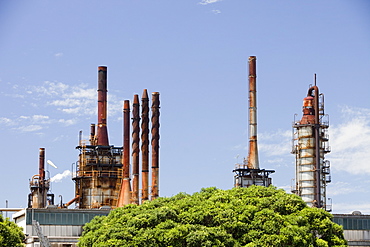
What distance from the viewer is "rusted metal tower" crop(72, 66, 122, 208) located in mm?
86375

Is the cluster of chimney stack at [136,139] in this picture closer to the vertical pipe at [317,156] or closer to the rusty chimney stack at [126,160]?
the rusty chimney stack at [126,160]

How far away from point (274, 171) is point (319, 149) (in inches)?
216

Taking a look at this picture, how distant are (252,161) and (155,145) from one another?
442 inches

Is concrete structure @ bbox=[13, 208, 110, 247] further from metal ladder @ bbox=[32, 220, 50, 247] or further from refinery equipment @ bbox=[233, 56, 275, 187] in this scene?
refinery equipment @ bbox=[233, 56, 275, 187]

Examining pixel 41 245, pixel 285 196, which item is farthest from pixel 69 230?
pixel 285 196

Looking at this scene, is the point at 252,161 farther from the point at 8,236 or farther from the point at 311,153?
the point at 8,236

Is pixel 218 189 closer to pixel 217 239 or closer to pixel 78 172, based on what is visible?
pixel 217 239

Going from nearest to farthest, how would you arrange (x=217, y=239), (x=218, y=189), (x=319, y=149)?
(x=217, y=239)
(x=218, y=189)
(x=319, y=149)

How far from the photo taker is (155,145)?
88062mm

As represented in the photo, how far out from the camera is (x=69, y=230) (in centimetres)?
6775

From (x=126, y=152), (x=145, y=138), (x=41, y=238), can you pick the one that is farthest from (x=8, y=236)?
(x=145, y=138)

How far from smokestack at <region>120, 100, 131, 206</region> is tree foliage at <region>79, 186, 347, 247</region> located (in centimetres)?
2817

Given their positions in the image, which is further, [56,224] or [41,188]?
[41,188]

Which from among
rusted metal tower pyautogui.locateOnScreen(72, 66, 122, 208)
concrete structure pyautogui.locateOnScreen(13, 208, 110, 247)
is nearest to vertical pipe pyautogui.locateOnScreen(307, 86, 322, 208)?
rusted metal tower pyautogui.locateOnScreen(72, 66, 122, 208)
